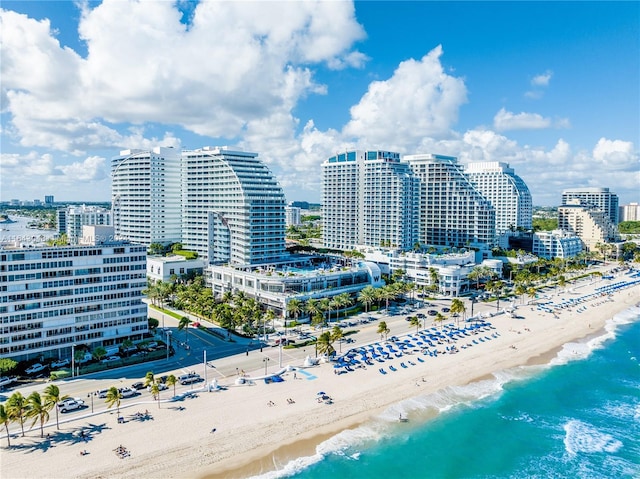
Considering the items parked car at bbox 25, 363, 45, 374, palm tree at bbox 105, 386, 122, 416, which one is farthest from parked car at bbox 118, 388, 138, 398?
parked car at bbox 25, 363, 45, 374

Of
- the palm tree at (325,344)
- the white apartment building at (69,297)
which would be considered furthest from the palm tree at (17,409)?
the palm tree at (325,344)

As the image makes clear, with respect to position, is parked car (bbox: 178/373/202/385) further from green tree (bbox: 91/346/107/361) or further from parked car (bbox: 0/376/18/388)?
parked car (bbox: 0/376/18/388)

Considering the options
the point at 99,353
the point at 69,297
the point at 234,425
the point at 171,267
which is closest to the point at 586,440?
the point at 234,425

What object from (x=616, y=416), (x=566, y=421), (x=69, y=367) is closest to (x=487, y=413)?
(x=566, y=421)

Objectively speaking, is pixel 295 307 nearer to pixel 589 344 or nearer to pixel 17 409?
pixel 17 409

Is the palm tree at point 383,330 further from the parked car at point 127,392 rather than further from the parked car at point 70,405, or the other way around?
the parked car at point 70,405

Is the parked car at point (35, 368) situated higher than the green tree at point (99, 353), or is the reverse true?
the green tree at point (99, 353)

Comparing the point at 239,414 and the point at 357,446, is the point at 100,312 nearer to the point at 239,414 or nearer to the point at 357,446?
the point at 239,414
